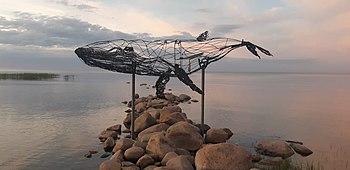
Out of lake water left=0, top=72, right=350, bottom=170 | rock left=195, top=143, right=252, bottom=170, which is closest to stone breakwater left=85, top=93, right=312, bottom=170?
rock left=195, top=143, right=252, bottom=170

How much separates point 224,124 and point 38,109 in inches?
592

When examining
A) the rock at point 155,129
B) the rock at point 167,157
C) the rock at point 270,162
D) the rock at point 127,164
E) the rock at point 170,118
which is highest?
the rock at point 170,118

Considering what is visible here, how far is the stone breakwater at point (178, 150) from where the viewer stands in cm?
1036

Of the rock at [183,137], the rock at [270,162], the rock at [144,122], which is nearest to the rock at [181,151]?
the rock at [183,137]

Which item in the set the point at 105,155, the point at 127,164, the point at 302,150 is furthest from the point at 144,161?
the point at 302,150

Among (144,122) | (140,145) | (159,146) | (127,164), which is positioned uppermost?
(144,122)

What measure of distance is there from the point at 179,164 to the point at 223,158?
4.20 feet

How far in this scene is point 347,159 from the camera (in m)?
14.2

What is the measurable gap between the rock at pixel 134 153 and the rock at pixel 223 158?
2112 mm

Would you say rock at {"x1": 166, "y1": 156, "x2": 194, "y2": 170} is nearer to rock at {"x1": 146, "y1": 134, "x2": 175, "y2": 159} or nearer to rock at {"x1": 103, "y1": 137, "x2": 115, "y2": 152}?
rock at {"x1": 146, "y1": 134, "x2": 175, "y2": 159}

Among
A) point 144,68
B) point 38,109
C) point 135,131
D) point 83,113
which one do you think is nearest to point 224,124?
point 135,131

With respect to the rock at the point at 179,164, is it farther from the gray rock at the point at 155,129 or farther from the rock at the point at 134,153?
the gray rock at the point at 155,129

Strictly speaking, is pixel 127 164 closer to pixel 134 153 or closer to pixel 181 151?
pixel 134 153

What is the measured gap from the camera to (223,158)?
33.8 ft
